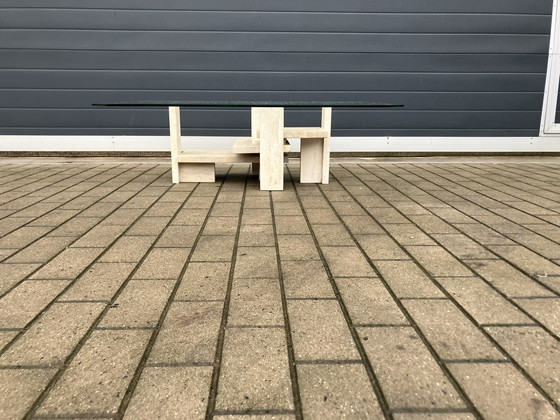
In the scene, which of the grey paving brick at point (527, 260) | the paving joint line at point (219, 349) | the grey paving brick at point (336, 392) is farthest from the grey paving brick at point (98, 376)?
the grey paving brick at point (527, 260)

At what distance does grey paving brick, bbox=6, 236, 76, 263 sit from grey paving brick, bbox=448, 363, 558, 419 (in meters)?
2.17

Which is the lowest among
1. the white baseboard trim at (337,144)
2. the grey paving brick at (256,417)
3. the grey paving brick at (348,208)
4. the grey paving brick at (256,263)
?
the grey paving brick at (256,417)

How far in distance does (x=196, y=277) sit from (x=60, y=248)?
39.7 inches

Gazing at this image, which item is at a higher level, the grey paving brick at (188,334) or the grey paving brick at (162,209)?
the grey paving brick at (162,209)

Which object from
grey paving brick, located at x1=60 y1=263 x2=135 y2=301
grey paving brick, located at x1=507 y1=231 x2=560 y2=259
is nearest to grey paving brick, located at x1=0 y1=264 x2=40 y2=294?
grey paving brick, located at x1=60 y1=263 x2=135 y2=301

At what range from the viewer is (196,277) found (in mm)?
2205

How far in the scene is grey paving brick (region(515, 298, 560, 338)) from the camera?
5.66ft

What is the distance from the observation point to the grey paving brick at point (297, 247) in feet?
8.28

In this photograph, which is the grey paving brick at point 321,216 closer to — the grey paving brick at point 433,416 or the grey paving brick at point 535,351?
the grey paving brick at point 535,351

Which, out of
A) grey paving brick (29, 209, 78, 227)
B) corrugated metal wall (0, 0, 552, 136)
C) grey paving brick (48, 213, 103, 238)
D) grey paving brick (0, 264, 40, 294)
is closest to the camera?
grey paving brick (0, 264, 40, 294)

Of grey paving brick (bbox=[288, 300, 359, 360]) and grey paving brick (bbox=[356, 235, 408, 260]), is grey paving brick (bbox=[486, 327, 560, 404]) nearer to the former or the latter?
grey paving brick (bbox=[288, 300, 359, 360])

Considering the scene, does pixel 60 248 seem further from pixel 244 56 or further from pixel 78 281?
pixel 244 56

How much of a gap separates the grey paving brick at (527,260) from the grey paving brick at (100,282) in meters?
2.09

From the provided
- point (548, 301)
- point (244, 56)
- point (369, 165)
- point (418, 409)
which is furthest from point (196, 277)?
point (244, 56)
